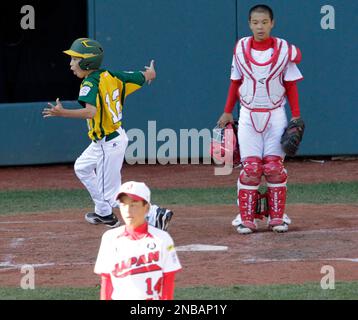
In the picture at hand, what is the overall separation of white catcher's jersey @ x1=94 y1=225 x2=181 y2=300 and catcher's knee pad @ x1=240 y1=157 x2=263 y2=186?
4005 millimetres

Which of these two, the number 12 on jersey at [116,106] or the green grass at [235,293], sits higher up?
the number 12 on jersey at [116,106]

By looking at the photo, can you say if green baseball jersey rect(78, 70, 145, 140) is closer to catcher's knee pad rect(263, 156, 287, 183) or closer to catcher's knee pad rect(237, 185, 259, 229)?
catcher's knee pad rect(237, 185, 259, 229)

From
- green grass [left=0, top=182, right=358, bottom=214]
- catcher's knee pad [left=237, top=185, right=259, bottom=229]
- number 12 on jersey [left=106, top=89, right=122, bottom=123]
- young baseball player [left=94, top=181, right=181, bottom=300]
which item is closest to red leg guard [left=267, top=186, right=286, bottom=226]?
catcher's knee pad [left=237, top=185, right=259, bottom=229]

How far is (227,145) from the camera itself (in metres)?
10.5

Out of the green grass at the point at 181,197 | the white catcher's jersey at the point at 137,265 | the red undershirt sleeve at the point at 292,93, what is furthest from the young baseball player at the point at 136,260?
the green grass at the point at 181,197

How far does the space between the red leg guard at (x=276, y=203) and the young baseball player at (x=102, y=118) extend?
1413mm

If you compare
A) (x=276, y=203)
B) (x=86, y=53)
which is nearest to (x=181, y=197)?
(x=276, y=203)

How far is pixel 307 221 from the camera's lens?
36.1 feet

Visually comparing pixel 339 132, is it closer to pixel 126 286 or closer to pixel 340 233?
pixel 340 233

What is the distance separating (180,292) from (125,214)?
2087 mm

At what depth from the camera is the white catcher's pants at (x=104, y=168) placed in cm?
1052

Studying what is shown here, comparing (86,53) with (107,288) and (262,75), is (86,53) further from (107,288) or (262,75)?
(107,288)

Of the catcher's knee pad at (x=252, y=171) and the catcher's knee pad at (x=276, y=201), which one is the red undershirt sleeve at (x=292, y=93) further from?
the catcher's knee pad at (x=276, y=201)

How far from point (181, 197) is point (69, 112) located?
3.29 metres
